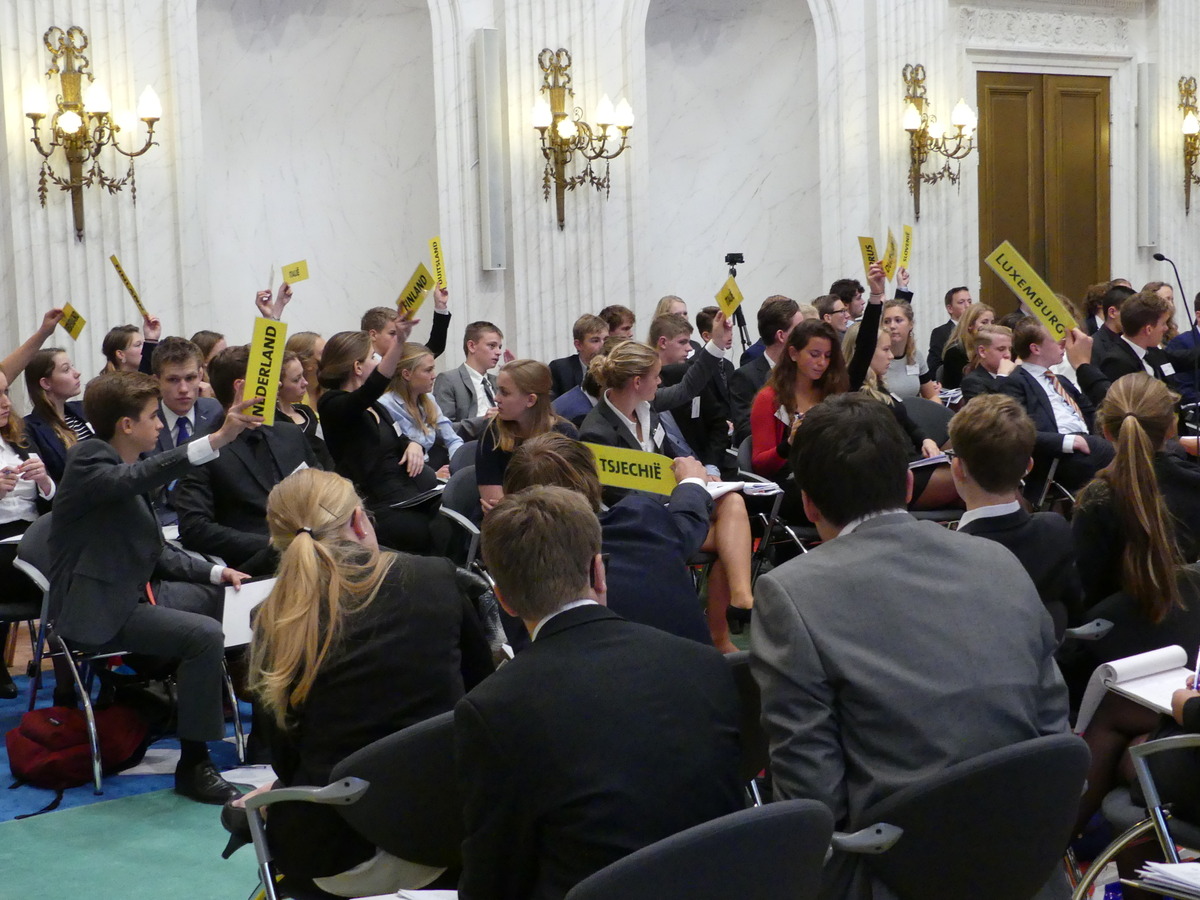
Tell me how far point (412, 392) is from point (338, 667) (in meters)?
3.60

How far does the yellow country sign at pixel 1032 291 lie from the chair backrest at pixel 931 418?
3.85 ft

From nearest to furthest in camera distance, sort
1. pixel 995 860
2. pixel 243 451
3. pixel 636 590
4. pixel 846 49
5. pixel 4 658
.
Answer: pixel 995 860 → pixel 636 590 → pixel 243 451 → pixel 4 658 → pixel 846 49

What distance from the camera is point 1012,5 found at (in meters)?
11.6

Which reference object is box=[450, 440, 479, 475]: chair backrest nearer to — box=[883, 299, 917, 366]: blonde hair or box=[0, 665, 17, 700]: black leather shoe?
box=[0, 665, 17, 700]: black leather shoe

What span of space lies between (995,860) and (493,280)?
7.64m

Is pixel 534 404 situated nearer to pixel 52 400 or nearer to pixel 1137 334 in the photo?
pixel 52 400

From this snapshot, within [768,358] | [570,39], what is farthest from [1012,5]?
[768,358]

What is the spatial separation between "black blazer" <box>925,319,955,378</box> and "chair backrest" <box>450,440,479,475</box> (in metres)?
4.96

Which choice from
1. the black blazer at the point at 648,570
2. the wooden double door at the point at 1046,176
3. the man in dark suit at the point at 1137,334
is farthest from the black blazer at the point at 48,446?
the wooden double door at the point at 1046,176

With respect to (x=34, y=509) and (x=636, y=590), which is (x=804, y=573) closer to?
(x=636, y=590)

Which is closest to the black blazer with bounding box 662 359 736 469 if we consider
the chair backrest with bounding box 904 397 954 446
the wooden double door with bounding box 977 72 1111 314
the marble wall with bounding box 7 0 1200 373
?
the chair backrest with bounding box 904 397 954 446

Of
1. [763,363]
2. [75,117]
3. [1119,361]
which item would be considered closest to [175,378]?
[75,117]

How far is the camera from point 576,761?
1968mm

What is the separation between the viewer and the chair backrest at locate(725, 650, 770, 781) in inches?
99.5
